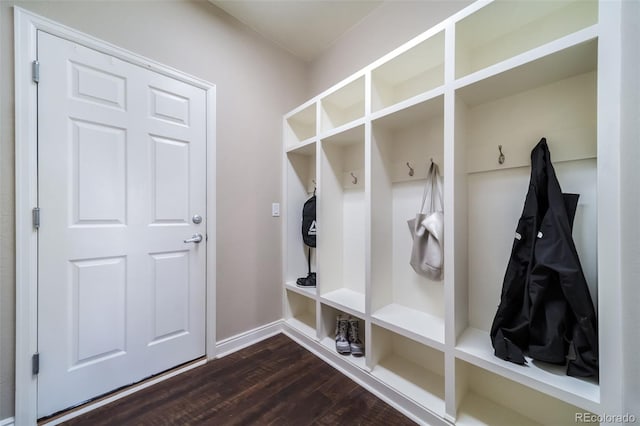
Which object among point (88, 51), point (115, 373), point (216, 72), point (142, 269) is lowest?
point (115, 373)

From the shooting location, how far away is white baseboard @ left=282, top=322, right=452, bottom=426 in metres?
1.20

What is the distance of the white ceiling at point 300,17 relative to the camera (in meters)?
1.76

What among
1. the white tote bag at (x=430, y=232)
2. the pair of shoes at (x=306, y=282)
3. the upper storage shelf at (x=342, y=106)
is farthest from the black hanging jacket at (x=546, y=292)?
the pair of shoes at (x=306, y=282)

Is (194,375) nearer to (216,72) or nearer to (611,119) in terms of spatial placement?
(216,72)

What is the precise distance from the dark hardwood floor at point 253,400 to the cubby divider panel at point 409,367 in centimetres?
13

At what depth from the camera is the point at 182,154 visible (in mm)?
1647

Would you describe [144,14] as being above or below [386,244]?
above

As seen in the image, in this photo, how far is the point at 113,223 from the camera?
1394 millimetres

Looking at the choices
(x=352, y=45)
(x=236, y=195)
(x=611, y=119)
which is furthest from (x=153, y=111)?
(x=611, y=119)

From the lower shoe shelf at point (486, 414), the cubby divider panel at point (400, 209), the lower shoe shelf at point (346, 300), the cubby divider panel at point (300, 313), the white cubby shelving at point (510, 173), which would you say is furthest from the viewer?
the cubby divider panel at point (300, 313)

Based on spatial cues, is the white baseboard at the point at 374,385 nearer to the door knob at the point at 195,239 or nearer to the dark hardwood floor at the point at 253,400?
the dark hardwood floor at the point at 253,400

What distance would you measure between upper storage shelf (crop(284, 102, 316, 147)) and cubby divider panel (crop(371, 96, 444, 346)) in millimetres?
842

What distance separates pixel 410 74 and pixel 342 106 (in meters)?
0.62

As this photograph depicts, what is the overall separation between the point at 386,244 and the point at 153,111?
5.88ft
